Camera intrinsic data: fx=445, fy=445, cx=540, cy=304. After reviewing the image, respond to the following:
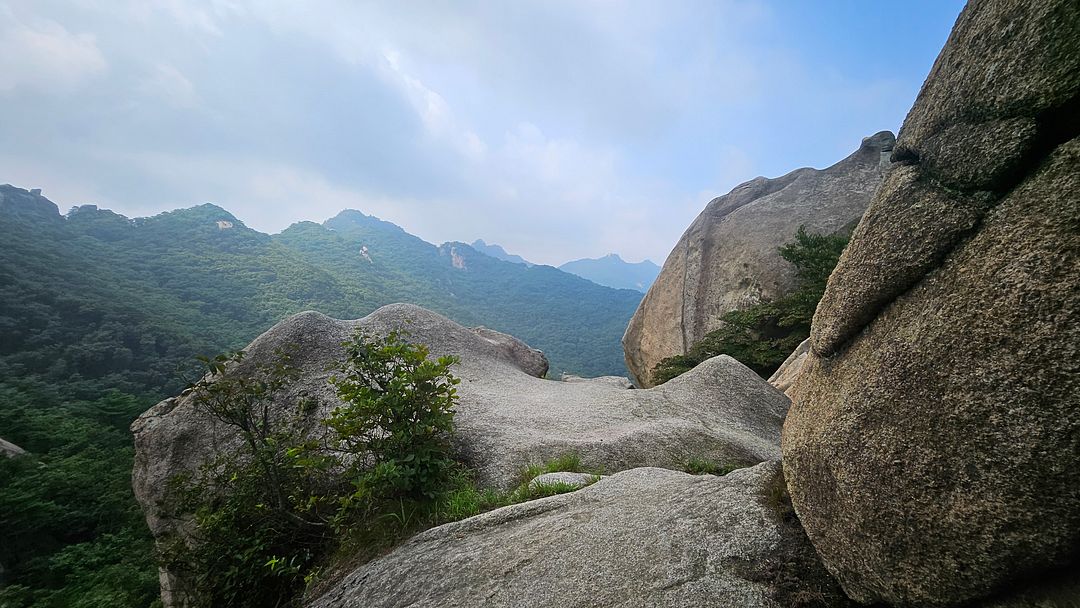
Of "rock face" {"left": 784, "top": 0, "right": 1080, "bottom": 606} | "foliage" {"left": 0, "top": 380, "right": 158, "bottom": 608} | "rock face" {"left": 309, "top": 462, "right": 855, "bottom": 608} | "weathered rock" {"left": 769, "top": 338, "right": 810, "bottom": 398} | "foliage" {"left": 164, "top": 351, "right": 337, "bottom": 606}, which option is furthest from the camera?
"foliage" {"left": 0, "top": 380, "right": 158, "bottom": 608}

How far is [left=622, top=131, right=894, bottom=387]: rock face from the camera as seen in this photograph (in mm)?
18188

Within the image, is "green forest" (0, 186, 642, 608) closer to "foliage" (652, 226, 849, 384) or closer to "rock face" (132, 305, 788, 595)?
"rock face" (132, 305, 788, 595)

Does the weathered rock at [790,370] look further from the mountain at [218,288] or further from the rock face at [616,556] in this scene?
the mountain at [218,288]

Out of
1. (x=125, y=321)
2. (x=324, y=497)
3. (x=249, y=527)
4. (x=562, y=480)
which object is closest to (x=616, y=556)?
(x=562, y=480)

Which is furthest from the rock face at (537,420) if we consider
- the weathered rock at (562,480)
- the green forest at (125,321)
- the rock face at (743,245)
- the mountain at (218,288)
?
the mountain at (218,288)

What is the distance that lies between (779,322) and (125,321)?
191ft

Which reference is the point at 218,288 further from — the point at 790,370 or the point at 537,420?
the point at 790,370

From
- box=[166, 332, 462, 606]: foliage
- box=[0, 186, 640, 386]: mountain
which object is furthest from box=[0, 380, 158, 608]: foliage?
box=[0, 186, 640, 386]: mountain

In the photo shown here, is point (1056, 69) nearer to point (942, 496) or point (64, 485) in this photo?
point (942, 496)

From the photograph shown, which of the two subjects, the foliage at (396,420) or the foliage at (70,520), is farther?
the foliage at (70,520)

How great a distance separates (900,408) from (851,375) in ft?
1.48

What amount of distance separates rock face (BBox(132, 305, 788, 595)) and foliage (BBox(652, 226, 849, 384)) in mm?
3588

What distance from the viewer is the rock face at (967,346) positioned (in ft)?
5.97

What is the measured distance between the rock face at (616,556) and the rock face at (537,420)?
2.45 meters
